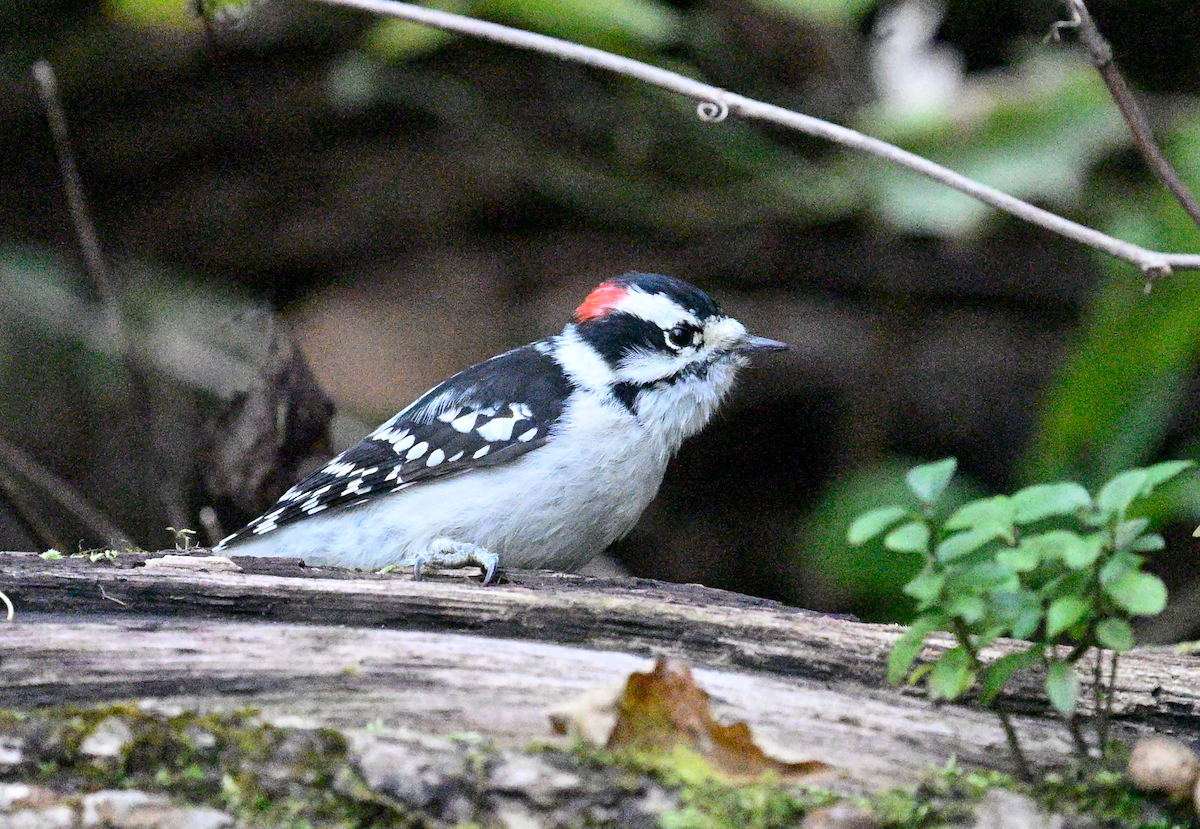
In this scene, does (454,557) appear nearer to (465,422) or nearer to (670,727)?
(465,422)

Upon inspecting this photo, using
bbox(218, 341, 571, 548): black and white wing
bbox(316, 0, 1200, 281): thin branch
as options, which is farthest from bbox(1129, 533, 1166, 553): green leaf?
bbox(218, 341, 571, 548): black and white wing

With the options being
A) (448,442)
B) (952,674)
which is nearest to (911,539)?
(952,674)

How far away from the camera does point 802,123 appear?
3.14 meters

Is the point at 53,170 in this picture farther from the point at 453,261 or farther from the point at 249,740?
the point at 249,740

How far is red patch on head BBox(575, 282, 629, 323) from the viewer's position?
4.72 m

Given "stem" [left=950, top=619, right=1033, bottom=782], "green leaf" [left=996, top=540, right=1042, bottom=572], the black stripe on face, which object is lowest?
"stem" [left=950, top=619, right=1033, bottom=782]

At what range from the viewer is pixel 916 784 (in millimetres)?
2324

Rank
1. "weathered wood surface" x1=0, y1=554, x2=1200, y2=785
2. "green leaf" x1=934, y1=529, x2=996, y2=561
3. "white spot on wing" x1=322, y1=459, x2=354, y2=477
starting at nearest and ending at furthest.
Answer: "green leaf" x1=934, y1=529, x2=996, y2=561 < "weathered wood surface" x1=0, y1=554, x2=1200, y2=785 < "white spot on wing" x1=322, y1=459, x2=354, y2=477

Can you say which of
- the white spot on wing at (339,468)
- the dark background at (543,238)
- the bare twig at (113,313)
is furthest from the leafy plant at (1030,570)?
the bare twig at (113,313)

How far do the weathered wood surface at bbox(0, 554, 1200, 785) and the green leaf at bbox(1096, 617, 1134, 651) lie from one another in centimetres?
43

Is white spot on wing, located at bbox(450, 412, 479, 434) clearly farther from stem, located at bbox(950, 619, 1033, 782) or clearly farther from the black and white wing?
stem, located at bbox(950, 619, 1033, 782)

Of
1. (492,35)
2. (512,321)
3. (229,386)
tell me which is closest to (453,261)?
(512,321)

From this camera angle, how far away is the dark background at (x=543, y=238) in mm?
6508

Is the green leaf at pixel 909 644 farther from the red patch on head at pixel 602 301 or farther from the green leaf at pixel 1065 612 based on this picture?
the red patch on head at pixel 602 301
